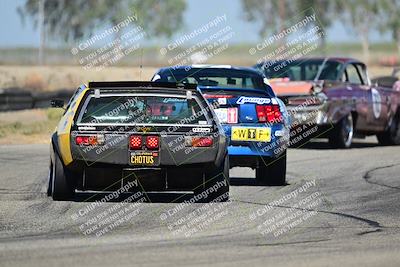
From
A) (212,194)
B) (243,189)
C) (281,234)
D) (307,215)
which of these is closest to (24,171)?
(243,189)

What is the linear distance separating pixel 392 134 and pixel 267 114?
8.45 metres

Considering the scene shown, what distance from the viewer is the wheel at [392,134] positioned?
20.1 m

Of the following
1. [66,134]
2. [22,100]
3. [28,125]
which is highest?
[66,134]

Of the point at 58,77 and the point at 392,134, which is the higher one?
the point at 392,134

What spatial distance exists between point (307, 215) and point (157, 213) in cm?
136

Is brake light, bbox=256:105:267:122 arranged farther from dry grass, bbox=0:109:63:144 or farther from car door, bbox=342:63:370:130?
dry grass, bbox=0:109:63:144

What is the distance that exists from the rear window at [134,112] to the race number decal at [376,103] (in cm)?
892

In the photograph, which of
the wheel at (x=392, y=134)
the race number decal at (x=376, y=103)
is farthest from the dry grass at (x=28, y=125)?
the wheel at (x=392, y=134)

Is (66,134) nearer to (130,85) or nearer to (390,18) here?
(130,85)

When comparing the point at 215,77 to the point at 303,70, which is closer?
the point at 215,77

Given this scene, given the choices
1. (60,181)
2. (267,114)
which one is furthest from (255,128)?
(60,181)

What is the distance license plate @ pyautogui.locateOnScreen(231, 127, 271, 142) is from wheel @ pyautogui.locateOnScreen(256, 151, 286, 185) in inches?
10.1

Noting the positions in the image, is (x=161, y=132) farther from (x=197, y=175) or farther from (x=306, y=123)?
(x=306, y=123)

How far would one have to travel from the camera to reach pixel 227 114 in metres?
12.3
